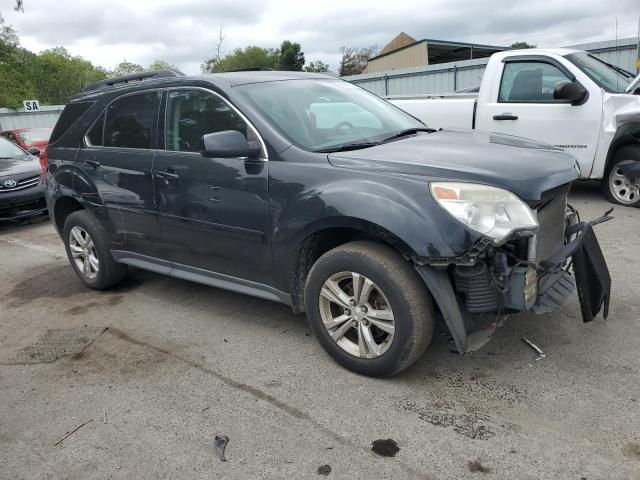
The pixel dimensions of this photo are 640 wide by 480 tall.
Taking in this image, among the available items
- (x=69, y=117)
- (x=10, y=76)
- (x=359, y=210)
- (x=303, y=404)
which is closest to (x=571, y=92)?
(x=359, y=210)

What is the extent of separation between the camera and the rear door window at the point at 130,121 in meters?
4.16

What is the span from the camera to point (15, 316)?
4.67 m

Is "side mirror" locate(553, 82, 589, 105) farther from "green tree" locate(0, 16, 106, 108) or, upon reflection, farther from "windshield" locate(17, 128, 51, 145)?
"green tree" locate(0, 16, 106, 108)

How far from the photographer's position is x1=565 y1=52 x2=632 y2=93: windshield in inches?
262

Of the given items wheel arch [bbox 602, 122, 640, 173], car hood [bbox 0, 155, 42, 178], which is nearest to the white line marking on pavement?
car hood [bbox 0, 155, 42, 178]

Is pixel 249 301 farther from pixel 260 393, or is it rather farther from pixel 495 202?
pixel 495 202

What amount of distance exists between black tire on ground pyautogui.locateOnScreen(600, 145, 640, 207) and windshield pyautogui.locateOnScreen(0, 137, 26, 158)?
9.63 m

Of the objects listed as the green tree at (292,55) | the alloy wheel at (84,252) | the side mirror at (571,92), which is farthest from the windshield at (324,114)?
the green tree at (292,55)

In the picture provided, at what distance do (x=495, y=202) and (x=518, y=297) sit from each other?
1.66 ft

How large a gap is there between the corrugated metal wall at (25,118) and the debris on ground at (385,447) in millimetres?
25592

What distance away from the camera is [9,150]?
32.6 ft

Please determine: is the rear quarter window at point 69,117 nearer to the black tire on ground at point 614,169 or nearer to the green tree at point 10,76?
the black tire on ground at point 614,169

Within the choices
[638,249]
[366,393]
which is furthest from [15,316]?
[638,249]

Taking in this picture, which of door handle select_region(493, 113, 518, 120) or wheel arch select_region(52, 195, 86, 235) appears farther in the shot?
door handle select_region(493, 113, 518, 120)
